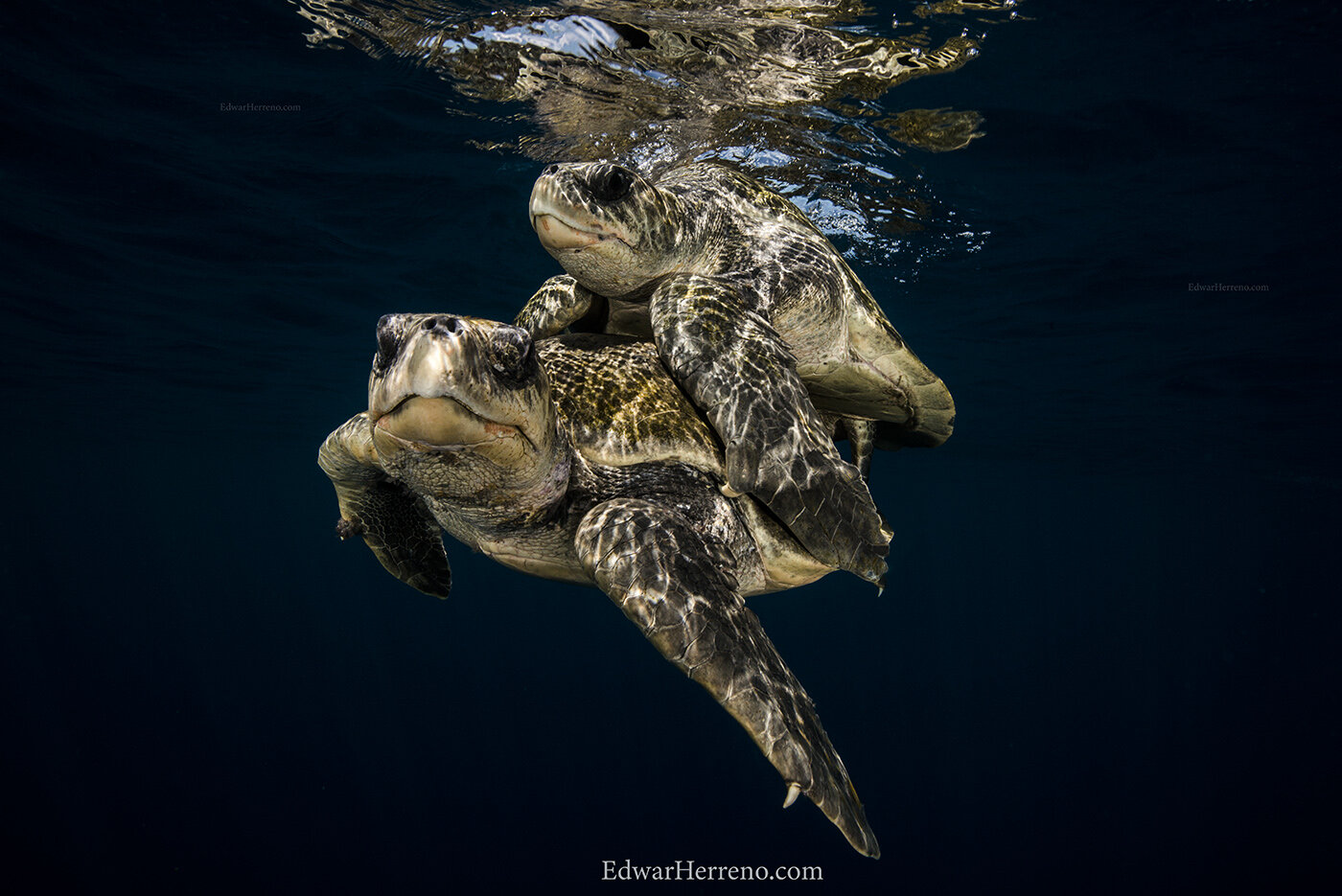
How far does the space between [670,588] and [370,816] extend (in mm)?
31715

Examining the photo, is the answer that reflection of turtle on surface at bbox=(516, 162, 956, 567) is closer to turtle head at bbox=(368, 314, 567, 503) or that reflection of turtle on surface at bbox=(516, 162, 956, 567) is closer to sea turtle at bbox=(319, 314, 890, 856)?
sea turtle at bbox=(319, 314, 890, 856)

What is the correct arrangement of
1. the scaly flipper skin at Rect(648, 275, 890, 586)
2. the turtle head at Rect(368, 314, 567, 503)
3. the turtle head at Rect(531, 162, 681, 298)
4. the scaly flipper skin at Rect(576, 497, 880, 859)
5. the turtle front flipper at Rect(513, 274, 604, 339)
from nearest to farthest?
the turtle head at Rect(368, 314, 567, 503), the scaly flipper skin at Rect(576, 497, 880, 859), the scaly flipper skin at Rect(648, 275, 890, 586), the turtle head at Rect(531, 162, 681, 298), the turtle front flipper at Rect(513, 274, 604, 339)

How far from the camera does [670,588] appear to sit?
2.53 meters

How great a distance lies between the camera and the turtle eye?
10.7ft

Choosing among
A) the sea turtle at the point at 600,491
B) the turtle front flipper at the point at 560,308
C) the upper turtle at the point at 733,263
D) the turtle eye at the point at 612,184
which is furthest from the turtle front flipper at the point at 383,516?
the turtle eye at the point at 612,184

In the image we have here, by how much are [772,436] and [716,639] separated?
88 centimetres

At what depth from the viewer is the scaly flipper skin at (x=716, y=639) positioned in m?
2.26

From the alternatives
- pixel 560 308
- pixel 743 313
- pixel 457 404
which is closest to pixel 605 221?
pixel 743 313

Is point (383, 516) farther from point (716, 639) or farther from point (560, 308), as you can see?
point (716, 639)

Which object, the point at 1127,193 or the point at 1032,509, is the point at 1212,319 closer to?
the point at 1127,193

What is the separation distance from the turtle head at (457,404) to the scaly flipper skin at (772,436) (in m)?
0.69

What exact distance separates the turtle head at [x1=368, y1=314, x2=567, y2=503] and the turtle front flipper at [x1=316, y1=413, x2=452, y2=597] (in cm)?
101
